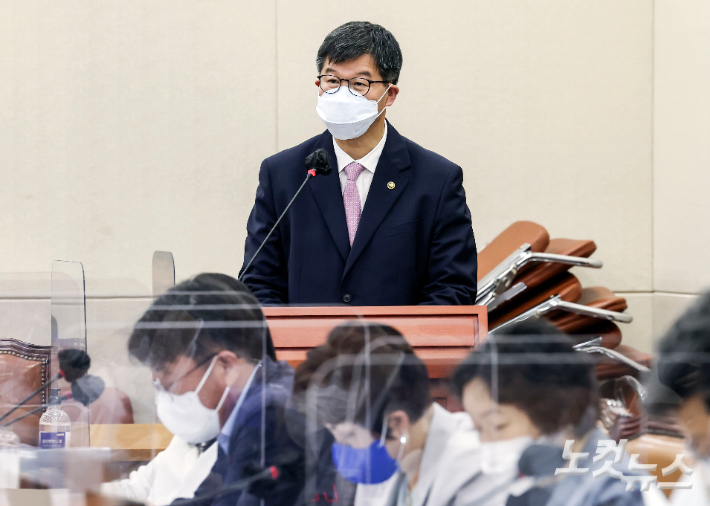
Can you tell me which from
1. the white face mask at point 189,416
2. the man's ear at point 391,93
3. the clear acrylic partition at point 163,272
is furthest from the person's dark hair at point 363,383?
the man's ear at point 391,93

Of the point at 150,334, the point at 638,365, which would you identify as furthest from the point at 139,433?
the point at 638,365

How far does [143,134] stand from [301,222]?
5.98ft

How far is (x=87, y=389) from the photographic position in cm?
95

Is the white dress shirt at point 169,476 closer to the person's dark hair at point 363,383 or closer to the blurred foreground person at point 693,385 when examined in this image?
the person's dark hair at point 363,383

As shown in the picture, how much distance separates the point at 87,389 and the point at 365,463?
0.39 m

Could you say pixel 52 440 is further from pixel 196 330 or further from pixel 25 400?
pixel 196 330

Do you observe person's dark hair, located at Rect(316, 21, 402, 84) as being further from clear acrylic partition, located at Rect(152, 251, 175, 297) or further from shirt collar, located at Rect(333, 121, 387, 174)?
clear acrylic partition, located at Rect(152, 251, 175, 297)

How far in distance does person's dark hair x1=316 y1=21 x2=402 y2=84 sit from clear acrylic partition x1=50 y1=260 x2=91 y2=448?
870 mm

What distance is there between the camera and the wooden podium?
0.90 meters

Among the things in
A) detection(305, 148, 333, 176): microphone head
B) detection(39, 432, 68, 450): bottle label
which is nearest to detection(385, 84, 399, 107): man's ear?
detection(305, 148, 333, 176): microphone head

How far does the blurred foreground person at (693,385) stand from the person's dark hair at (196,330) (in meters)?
0.50

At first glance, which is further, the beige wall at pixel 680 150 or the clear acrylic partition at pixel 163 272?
the beige wall at pixel 680 150

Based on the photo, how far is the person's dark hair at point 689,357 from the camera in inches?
32.5

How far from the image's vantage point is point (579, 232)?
3455 mm
